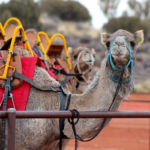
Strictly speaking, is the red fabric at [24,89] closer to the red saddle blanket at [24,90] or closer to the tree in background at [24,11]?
the red saddle blanket at [24,90]

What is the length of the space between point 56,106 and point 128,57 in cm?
109

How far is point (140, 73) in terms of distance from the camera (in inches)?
886

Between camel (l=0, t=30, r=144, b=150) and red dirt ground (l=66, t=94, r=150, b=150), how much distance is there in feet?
15.3

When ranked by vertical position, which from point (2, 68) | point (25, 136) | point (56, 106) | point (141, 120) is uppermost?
point (2, 68)

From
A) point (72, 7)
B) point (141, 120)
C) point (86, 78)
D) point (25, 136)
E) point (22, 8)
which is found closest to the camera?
point (25, 136)

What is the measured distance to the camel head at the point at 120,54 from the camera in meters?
3.02

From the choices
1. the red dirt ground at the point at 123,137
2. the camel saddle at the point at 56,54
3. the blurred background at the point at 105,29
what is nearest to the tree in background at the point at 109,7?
the blurred background at the point at 105,29

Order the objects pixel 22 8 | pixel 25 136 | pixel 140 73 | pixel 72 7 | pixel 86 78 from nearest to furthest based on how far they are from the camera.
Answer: pixel 25 136 < pixel 86 78 < pixel 140 73 < pixel 22 8 < pixel 72 7

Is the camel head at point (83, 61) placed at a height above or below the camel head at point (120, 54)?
Answer: below

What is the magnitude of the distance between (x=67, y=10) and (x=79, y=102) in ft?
133

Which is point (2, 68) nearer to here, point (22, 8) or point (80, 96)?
point (80, 96)

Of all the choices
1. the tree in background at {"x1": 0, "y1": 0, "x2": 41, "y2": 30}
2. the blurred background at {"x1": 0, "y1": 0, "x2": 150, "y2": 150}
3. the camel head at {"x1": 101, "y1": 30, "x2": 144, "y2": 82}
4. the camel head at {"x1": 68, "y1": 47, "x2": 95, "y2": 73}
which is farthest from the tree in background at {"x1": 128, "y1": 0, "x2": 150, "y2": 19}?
the camel head at {"x1": 101, "y1": 30, "x2": 144, "y2": 82}

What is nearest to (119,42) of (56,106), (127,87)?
(127,87)

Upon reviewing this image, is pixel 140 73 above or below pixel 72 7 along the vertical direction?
below
